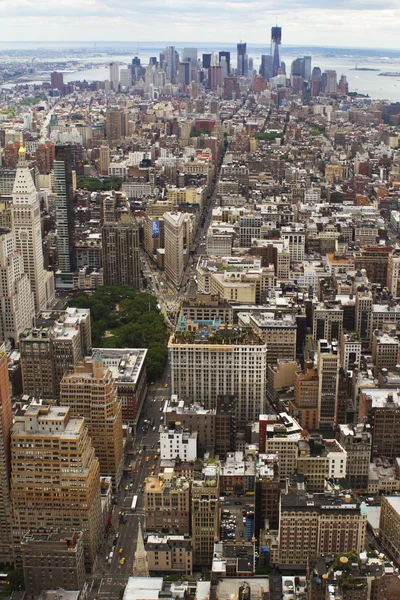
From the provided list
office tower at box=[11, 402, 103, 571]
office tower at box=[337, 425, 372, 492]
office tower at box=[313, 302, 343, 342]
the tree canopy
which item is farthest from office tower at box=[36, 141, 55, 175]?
office tower at box=[11, 402, 103, 571]

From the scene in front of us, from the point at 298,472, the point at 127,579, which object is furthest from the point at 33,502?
the point at 298,472

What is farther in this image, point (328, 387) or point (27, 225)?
point (27, 225)

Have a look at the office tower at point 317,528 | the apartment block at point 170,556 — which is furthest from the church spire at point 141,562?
the office tower at point 317,528

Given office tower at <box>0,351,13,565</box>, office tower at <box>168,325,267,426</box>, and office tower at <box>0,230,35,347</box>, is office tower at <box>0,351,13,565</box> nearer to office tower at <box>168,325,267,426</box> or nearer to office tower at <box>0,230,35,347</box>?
office tower at <box>168,325,267,426</box>

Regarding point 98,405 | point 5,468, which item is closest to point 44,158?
point 98,405

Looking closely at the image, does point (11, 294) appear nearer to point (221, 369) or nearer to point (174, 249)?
point (221, 369)

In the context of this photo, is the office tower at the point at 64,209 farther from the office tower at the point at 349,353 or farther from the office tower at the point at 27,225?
the office tower at the point at 349,353

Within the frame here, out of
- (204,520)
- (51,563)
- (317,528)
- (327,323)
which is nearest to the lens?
(51,563)
